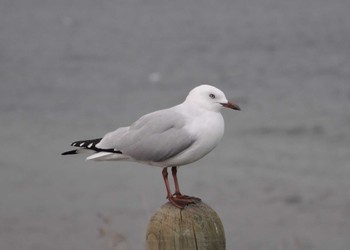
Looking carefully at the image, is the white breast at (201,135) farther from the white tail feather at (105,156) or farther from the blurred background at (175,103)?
the blurred background at (175,103)

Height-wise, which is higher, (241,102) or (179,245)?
(241,102)

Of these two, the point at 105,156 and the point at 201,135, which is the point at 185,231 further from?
the point at 105,156

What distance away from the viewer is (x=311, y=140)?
1034cm

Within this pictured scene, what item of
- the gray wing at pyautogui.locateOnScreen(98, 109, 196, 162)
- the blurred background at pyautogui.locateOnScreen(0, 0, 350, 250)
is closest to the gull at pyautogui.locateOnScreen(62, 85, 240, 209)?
the gray wing at pyautogui.locateOnScreen(98, 109, 196, 162)

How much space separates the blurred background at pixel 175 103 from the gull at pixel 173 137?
37 centimetres

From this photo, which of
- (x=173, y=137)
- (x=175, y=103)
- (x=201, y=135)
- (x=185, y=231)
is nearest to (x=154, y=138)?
(x=173, y=137)

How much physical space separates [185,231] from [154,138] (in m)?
0.80

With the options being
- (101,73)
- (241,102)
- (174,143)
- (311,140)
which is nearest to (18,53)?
(101,73)

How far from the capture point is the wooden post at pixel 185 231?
350cm

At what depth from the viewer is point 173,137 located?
13.7 feet

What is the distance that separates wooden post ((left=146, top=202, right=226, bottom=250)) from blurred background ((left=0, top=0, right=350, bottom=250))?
24.8 inches

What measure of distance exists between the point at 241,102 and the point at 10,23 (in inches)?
402

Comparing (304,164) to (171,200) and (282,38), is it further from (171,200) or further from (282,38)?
(282,38)

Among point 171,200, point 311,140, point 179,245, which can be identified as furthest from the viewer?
point 311,140
